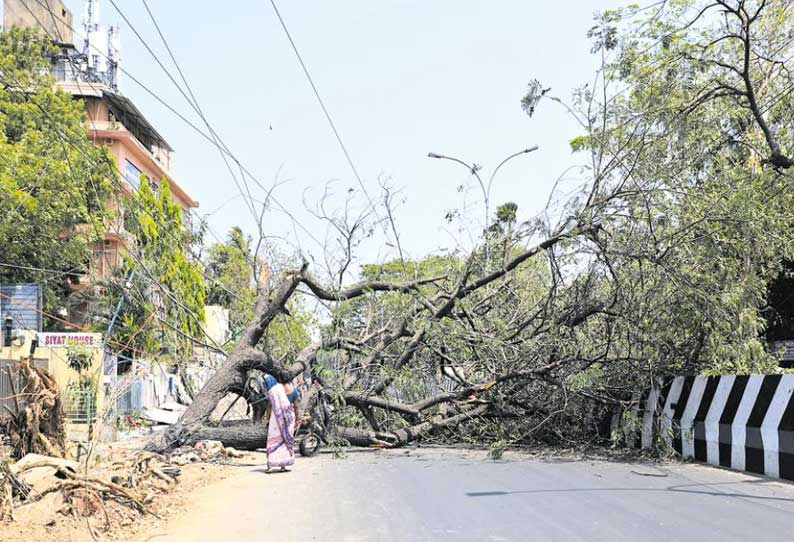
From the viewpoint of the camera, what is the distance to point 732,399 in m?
10.7

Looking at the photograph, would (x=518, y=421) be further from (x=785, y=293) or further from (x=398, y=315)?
(x=785, y=293)

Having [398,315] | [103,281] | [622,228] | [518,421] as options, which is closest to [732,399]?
[622,228]

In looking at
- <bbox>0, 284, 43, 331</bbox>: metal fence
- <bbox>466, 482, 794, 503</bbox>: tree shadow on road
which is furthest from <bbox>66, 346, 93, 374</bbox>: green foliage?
<bbox>466, 482, 794, 503</bbox>: tree shadow on road

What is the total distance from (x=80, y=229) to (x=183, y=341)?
19.4 metres

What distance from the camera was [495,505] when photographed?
8.20 metres

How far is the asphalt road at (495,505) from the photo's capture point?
680 cm

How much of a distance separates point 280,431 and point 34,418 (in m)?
3.70

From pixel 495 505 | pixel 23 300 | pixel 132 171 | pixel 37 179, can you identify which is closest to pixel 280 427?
pixel 495 505

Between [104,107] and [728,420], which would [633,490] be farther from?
[104,107]

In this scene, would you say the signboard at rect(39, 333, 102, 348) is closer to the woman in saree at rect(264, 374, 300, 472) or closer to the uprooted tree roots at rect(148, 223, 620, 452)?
the uprooted tree roots at rect(148, 223, 620, 452)

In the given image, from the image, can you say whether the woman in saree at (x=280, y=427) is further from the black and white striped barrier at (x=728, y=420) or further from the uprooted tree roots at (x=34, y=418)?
the black and white striped barrier at (x=728, y=420)

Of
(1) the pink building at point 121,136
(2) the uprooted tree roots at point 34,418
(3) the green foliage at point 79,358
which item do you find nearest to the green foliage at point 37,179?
(1) the pink building at point 121,136

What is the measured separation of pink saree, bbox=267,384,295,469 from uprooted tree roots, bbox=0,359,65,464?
314cm

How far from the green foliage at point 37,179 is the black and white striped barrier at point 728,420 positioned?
2077cm
